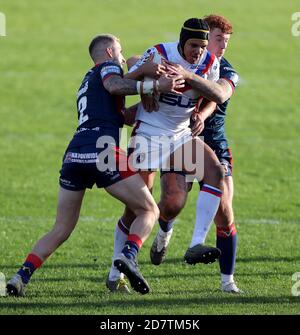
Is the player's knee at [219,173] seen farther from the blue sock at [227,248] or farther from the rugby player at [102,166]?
the rugby player at [102,166]

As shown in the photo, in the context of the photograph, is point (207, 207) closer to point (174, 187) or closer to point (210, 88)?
point (174, 187)

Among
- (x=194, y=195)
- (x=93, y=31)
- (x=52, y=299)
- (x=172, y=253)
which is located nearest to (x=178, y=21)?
(x=93, y=31)

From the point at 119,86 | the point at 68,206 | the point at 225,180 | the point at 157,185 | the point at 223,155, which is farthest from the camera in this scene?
the point at 157,185

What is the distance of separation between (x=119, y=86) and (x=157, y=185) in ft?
24.0

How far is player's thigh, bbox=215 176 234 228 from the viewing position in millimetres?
8875

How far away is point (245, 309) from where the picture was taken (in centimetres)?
773

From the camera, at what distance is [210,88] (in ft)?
27.7

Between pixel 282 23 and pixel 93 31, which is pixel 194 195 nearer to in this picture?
pixel 93 31

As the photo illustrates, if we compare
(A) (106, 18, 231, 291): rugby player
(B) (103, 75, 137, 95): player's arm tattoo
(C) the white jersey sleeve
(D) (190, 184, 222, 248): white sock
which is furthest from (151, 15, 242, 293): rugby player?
(B) (103, 75, 137, 95): player's arm tattoo

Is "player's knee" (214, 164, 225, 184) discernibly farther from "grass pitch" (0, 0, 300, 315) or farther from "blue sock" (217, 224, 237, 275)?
"grass pitch" (0, 0, 300, 315)

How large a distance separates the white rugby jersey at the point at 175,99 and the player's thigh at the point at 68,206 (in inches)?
41.4

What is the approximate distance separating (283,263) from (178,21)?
2179 centimetres

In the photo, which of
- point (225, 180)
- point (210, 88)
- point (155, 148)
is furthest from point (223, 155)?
point (210, 88)

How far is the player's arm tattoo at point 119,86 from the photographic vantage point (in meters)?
8.11
